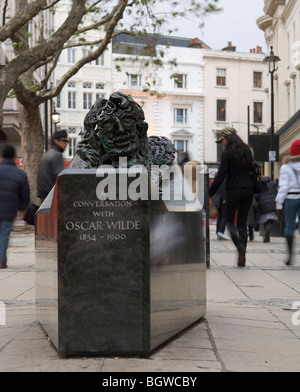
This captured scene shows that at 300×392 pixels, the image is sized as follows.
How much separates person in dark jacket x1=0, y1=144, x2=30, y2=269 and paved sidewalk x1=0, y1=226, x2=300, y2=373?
191cm

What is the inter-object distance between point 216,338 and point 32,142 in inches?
766

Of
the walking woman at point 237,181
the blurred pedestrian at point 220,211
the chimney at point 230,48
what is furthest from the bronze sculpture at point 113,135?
the chimney at point 230,48

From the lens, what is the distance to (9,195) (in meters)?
10.6

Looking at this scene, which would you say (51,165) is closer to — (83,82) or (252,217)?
(252,217)

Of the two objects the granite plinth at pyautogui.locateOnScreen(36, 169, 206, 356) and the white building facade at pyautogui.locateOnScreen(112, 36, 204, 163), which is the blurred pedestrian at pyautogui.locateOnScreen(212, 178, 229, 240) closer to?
the granite plinth at pyautogui.locateOnScreen(36, 169, 206, 356)

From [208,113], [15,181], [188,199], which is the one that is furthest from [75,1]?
[208,113]

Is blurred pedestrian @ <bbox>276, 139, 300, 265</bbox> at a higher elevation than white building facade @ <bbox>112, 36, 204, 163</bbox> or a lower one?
lower

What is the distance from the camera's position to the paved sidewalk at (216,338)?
12.6 feet

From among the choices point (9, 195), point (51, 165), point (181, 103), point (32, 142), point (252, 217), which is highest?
point (181, 103)

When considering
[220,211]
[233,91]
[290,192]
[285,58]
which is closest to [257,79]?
[233,91]

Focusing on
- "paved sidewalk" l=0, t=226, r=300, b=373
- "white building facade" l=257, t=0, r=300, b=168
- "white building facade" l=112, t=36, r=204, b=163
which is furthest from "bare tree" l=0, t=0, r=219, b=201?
"white building facade" l=112, t=36, r=204, b=163

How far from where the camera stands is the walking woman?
9812mm
